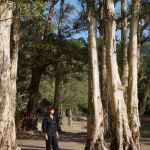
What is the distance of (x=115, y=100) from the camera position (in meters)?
9.63

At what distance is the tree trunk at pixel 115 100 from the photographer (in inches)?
371

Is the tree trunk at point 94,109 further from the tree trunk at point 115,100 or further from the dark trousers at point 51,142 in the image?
the dark trousers at point 51,142

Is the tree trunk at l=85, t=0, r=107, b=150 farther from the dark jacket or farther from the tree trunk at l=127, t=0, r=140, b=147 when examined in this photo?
the dark jacket

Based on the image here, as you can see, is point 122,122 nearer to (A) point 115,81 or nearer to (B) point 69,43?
(A) point 115,81

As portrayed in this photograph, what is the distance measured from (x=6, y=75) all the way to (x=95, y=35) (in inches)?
131

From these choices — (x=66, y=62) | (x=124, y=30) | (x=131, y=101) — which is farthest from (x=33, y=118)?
(x=131, y=101)

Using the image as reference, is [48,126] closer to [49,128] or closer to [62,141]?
[49,128]

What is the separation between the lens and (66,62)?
921 inches

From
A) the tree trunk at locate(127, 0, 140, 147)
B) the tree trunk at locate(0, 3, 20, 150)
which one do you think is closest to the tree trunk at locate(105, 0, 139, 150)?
the tree trunk at locate(127, 0, 140, 147)

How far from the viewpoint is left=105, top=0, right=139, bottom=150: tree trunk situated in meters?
9.41

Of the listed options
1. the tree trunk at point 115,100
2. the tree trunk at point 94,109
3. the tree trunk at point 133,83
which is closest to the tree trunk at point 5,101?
the tree trunk at point 94,109

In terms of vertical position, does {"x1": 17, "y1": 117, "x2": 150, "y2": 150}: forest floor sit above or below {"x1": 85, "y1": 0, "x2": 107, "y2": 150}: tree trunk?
below

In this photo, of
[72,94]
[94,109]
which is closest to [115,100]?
[94,109]

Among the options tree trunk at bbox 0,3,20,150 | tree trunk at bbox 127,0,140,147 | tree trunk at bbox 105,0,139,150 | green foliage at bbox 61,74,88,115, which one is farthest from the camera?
green foliage at bbox 61,74,88,115
